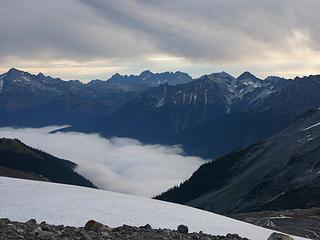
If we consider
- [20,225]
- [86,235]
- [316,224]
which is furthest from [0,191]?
[316,224]

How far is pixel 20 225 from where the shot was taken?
2442 centimetres

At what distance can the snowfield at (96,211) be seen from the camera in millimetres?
32281

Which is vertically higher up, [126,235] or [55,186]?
[55,186]

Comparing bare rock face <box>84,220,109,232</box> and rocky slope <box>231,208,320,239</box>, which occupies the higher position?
rocky slope <box>231,208,320,239</box>

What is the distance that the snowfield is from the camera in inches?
1271

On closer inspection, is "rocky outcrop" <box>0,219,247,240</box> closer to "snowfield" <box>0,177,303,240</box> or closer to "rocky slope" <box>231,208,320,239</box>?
"snowfield" <box>0,177,303,240</box>

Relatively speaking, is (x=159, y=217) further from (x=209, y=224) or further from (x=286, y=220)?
(x=286, y=220)

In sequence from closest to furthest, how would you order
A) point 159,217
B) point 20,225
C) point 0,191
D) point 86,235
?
point 86,235 → point 20,225 → point 159,217 → point 0,191

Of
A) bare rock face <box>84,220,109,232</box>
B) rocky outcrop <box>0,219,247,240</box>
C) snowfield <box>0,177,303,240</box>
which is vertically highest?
snowfield <box>0,177,303,240</box>

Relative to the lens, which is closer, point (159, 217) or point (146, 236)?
point (146, 236)

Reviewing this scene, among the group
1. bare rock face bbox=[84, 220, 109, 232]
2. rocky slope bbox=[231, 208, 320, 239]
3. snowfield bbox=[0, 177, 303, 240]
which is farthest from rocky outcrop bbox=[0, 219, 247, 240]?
rocky slope bbox=[231, 208, 320, 239]

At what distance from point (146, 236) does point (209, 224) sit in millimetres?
11964

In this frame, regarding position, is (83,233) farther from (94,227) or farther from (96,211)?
(96,211)

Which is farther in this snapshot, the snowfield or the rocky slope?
the rocky slope
